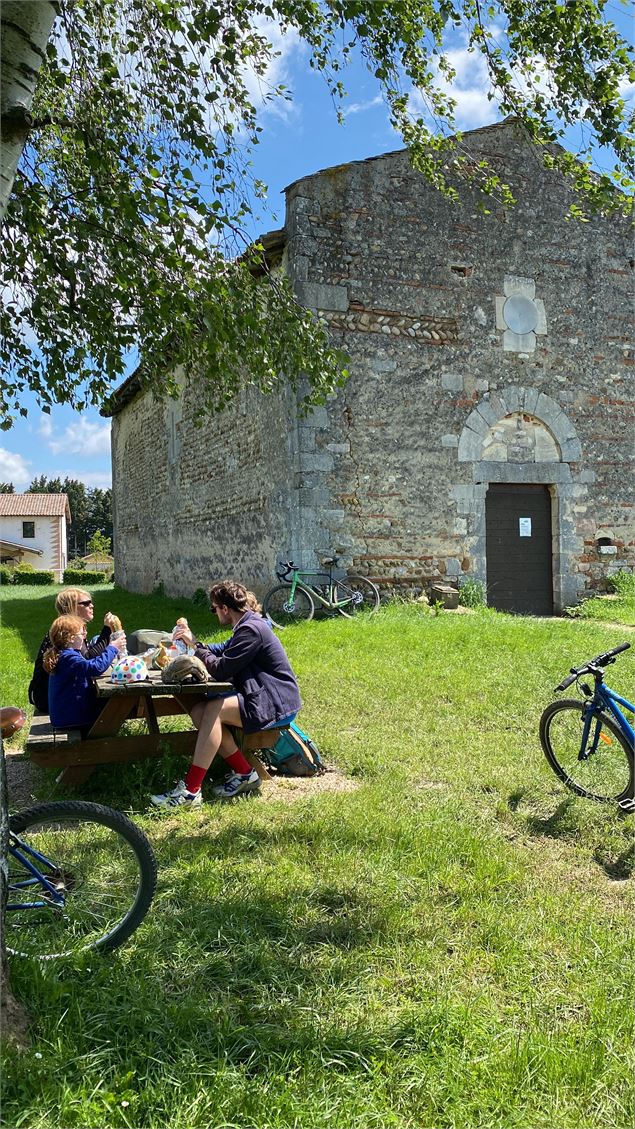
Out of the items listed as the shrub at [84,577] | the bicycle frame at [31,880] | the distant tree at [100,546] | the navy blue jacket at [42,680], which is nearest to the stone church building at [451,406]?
the navy blue jacket at [42,680]

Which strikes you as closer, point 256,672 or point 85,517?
point 256,672

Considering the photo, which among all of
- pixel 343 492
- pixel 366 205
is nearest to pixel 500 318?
pixel 366 205

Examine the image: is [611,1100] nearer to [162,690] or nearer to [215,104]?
[162,690]

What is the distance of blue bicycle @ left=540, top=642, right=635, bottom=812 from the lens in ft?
12.9

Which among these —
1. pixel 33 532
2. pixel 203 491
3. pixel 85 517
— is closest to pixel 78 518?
pixel 85 517

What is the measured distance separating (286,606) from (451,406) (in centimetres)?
398

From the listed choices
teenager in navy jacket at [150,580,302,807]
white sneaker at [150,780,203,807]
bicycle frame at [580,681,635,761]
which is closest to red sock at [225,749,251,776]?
teenager in navy jacket at [150,580,302,807]

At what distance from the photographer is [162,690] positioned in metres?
4.02

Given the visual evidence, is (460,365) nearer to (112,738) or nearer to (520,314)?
(520,314)

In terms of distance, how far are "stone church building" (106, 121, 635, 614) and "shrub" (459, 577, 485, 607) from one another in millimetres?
167

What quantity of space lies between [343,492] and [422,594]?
1.98 metres

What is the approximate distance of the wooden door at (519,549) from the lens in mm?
11797

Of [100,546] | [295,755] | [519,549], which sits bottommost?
[295,755]

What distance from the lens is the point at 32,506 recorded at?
57.2 metres
